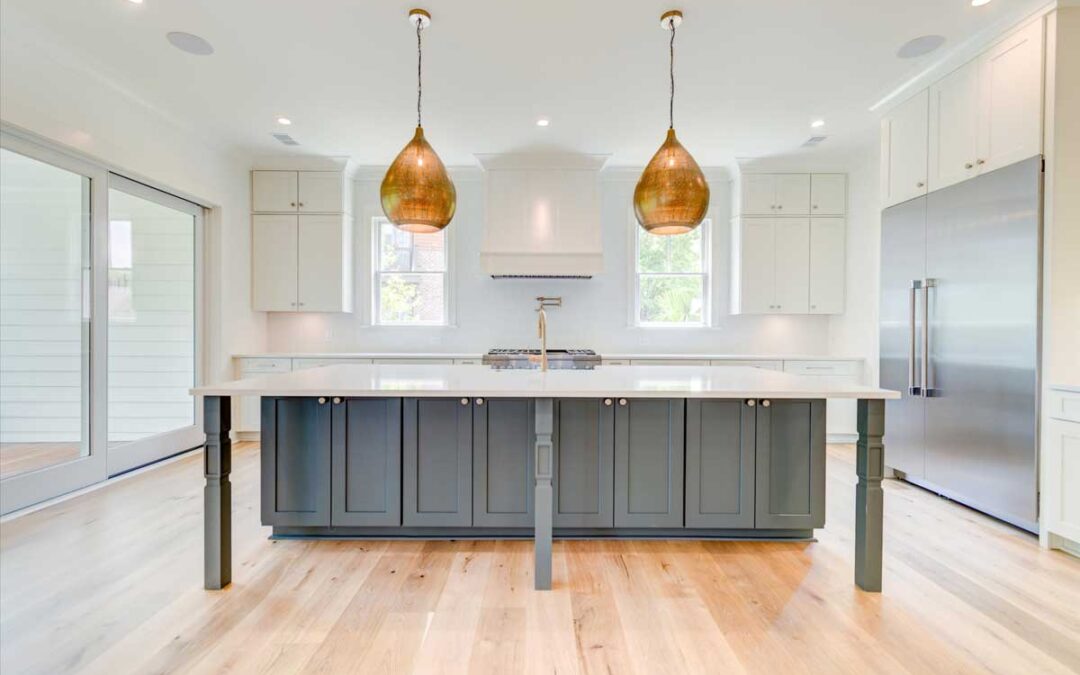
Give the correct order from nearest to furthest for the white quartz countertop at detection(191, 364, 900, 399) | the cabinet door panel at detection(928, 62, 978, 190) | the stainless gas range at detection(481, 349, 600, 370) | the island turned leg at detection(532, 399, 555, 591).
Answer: the white quartz countertop at detection(191, 364, 900, 399) < the island turned leg at detection(532, 399, 555, 591) < the cabinet door panel at detection(928, 62, 978, 190) < the stainless gas range at detection(481, 349, 600, 370)

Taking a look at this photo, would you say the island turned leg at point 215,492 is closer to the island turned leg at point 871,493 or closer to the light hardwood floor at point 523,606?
the light hardwood floor at point 523,606

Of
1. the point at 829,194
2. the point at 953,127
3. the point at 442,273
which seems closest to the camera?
the point at 953,127

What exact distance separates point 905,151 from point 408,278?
441 cm

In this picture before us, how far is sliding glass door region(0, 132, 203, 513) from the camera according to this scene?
9.19 feet

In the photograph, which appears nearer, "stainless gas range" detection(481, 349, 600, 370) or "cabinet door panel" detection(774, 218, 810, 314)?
"stainless gas range" detection(481, 349, 600, 370)

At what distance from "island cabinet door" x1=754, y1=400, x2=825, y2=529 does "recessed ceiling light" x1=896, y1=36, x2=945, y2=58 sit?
87.6 inches

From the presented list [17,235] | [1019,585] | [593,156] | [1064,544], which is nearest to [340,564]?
[17,235]

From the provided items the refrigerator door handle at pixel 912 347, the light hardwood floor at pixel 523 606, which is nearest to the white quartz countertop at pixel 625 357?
the refrigerator door handle at pixel 912 347

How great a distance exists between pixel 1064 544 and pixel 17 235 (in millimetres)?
5841

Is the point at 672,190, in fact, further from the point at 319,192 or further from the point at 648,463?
the point at 319,192

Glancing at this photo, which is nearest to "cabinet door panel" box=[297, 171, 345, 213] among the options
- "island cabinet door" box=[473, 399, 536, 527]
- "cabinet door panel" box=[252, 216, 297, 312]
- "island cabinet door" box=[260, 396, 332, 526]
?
"cabinet door panel" box=[252, 216, 297, 312]

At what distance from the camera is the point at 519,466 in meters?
2.43

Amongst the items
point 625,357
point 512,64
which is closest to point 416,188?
point 512,64

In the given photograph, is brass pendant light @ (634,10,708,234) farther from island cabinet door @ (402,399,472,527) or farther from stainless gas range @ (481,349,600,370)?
stainless gas range @ (481,349,600,370)
